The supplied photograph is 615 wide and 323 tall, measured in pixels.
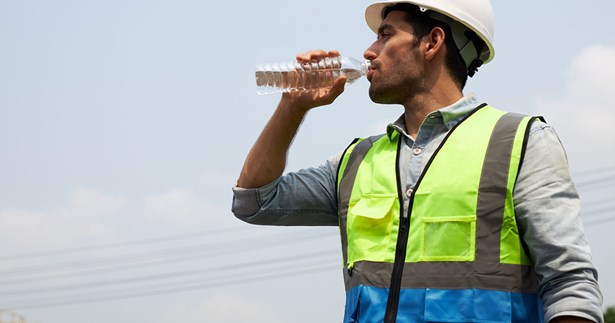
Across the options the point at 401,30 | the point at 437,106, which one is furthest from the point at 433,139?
the point at 401,30

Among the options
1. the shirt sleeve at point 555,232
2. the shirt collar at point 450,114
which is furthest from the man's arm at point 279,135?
the shirt sleeve at point 555,232

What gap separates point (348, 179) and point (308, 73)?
63 cm

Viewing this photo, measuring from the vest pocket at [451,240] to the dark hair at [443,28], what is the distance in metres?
0.99

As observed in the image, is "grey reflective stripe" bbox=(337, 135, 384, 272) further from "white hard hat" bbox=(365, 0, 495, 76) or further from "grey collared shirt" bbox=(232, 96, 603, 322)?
"white hard hat" bbox=(365, 0, 495, 76)

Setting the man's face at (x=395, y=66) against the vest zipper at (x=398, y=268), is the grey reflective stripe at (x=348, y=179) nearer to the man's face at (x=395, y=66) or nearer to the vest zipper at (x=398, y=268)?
the man's face at (x=395, y=66)

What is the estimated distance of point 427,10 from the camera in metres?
5.75

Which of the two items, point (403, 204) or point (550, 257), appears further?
point (403, 204)

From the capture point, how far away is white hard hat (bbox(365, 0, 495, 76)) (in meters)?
5.67

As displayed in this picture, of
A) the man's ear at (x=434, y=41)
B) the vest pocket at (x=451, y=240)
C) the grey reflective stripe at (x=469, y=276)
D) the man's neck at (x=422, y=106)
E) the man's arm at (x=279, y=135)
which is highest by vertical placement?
the man's ear at (x=434, y=41)

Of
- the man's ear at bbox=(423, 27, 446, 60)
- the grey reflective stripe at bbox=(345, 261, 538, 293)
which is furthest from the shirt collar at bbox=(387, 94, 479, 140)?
the grey reflective stripe at bbox=(345, 261, 538, 293)

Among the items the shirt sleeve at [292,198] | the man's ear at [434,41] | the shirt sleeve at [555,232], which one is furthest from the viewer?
the shirt sleeve at [292,198]

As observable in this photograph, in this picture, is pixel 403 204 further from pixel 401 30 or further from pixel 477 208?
pixel 401 30

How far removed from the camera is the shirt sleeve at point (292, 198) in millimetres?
5895

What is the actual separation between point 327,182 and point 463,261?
1.14m
